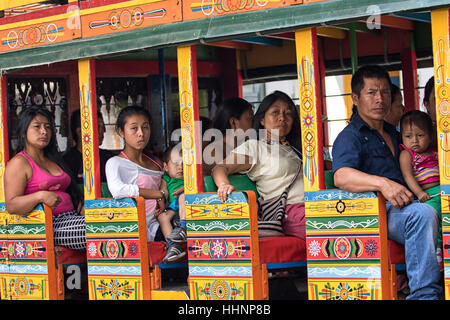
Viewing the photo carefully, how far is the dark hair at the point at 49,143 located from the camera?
23.3ft

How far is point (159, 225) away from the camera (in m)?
6.77

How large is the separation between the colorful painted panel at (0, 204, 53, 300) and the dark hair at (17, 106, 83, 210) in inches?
20.0

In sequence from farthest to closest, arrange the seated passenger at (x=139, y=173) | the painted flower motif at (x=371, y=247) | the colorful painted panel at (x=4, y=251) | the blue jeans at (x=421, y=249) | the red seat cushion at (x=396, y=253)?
the colorful painted panel at (x=4, y=251) → the seated passenger at (x=139, y=173) → the red seat cushion at (x=396, y=253) → the painted flower motif at (x=371, y=247) → the blue jeans at (x=421, y=249)

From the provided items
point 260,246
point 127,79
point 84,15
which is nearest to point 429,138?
point 260,246

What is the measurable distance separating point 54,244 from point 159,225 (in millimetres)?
891

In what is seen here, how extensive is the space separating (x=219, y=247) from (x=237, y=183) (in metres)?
0.61

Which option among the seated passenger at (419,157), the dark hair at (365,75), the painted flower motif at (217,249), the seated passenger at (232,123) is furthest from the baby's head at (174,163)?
the seated passenger at (419,157)

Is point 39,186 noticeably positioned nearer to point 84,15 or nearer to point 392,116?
point 84,15

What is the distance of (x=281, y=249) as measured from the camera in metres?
5.91

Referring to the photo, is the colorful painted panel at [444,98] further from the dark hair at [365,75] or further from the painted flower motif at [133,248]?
the painted flower motif at [133,248]

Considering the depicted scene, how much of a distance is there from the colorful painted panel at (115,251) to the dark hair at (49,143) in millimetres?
715

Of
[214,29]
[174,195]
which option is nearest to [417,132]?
[214,29]

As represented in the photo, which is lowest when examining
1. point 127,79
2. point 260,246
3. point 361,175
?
point 260,246

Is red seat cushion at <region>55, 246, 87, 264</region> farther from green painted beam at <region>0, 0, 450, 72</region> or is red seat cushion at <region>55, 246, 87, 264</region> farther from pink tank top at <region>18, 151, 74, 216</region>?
green painted beam at <region>0, 0, 450, 72</region>
